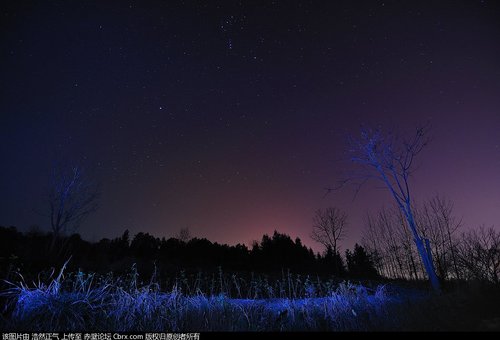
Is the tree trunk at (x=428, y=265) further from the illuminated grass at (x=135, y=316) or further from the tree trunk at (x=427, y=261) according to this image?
the illuminated grass at (x=135, y=316)

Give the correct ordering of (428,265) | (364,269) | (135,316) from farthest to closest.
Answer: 1. (364,269)
2. (428,265)
3. (135,316)

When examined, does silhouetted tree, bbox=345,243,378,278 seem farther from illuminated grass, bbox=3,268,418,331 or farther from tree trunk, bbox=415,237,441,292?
illuminated grass, bbox=3,268,418,331

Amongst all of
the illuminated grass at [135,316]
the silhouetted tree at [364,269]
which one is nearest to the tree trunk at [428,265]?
the illuminated grass at [135,316]

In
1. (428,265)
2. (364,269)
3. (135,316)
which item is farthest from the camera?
(364,269)

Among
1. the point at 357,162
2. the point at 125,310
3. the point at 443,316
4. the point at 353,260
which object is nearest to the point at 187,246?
the point at 353,260

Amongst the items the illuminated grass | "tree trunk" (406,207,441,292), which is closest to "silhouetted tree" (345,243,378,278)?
"tree trunk" (406,207,441,292)

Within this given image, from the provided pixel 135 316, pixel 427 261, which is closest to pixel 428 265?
pixel 427 261

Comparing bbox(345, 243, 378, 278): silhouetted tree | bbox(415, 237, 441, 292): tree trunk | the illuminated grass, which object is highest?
bbox(345, 243, 378, 278): silhouetted tree

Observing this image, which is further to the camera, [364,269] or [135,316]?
[364,269]

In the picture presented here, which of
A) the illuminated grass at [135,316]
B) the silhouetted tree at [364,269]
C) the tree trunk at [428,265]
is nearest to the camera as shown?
the illuminated grass at [135,316]

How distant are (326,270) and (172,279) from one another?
107 ft

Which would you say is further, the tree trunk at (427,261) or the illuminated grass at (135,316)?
the tree trunk at (427,261)

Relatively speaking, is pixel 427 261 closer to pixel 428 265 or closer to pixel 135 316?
pixel 428 265

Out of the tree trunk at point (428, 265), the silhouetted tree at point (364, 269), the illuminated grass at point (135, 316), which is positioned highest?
the silhouetted tree at point (364, 269)
